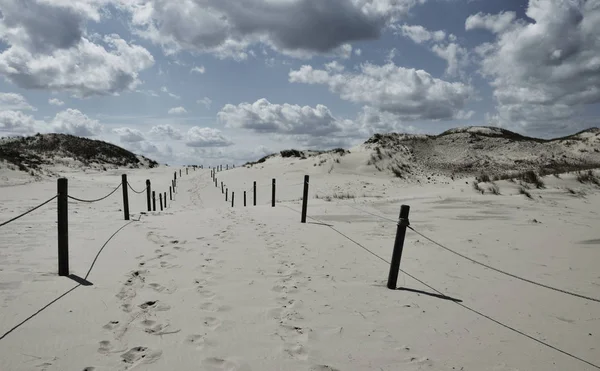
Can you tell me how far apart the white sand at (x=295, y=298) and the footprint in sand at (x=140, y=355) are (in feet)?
0.06

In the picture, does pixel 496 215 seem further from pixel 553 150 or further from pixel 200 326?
pixel 553 150

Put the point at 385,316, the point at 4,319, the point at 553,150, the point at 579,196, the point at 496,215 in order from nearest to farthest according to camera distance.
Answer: the point at 4,319, the point at 385,316, the point at 496,215, the point at 579,196, the point at 553,150

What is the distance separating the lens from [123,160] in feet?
224

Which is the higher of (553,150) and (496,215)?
(553,150)

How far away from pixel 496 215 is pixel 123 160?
70.6m

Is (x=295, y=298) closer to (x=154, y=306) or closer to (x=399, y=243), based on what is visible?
(x=399, y=243)

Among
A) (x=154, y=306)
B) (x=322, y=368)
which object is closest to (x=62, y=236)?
(x=154, y=306)

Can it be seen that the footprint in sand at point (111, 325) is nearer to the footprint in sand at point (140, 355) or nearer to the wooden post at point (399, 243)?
the footprint in sand at point (140, 355)

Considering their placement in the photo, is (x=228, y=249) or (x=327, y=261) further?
(x=228, y=249)

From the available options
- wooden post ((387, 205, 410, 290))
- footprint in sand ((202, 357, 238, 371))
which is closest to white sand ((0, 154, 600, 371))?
footprint in sand ((202, 357, 238, 371))

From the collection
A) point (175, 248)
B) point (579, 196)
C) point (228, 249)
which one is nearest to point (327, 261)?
point (228, 249)

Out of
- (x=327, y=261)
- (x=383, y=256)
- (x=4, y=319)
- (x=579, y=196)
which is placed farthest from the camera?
(x=579, y=196)

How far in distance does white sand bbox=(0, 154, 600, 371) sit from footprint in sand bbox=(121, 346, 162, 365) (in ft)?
0.06

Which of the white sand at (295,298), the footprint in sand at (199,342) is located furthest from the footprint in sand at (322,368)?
the footprint in sand at (199,342)
